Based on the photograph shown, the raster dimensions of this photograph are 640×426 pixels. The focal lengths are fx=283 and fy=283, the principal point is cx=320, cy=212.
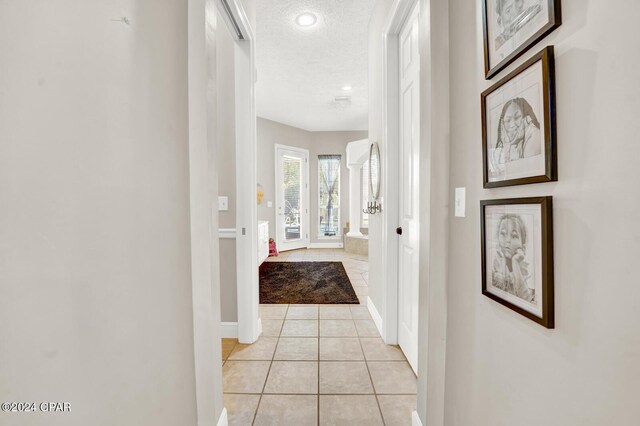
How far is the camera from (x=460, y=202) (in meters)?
1.11

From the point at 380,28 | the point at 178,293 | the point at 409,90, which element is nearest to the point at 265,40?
the point at 380,28

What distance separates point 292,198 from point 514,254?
6294 mm

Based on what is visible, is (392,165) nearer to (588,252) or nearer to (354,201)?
(588,252)

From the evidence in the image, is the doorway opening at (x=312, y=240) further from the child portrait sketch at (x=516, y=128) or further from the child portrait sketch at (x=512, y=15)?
the child portrait sketch at (x=512, y=15)

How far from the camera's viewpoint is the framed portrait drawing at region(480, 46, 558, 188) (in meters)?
0.67

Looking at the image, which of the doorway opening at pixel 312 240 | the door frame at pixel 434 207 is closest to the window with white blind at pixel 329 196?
the doorway opening at pixel 312 240

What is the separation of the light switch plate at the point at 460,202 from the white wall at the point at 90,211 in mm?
1081

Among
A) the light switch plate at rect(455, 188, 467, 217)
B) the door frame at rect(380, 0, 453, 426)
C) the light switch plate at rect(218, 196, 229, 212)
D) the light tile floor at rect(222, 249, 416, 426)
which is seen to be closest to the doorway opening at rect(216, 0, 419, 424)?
the light tile floor at rect(222, 249, 416, 426)

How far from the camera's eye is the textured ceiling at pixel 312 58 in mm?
2779

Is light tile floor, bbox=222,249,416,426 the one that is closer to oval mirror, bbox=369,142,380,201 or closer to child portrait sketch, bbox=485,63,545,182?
oval mirror, bbox=369,142,380,201

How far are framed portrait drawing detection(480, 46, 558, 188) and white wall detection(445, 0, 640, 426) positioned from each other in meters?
0.02

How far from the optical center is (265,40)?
3287 millimetres

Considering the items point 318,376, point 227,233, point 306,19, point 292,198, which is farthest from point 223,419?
point 292,198

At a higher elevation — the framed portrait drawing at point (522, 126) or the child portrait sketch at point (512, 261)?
the framed portrait drawing at point (522, 126)
